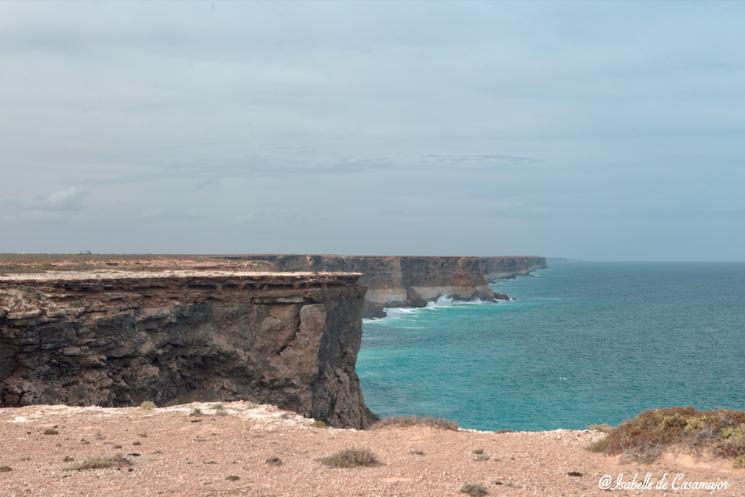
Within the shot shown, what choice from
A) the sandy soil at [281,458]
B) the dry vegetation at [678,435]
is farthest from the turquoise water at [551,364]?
the dry vegetation at [678,435]

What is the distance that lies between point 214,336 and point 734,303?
122 metres

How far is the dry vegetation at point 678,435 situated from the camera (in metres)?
13.2

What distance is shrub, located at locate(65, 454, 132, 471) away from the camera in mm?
12539

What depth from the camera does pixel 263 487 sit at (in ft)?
36.9

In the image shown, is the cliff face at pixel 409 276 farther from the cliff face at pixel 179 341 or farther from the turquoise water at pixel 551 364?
the cliff face at pixel 179 341

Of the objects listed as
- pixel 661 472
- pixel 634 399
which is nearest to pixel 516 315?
pixel 634 399

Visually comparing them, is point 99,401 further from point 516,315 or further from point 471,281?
point 471,281

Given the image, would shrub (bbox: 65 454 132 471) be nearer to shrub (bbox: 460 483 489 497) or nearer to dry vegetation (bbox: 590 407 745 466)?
shrub (bbox: 460 483 489 497)

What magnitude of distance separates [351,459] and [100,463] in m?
4.91

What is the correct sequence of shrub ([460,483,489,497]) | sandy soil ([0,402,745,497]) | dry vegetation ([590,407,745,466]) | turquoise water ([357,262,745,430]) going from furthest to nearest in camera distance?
turquoise water ([357,262,745,430]) < dry vegetation ([590,407,745,466]) < sandy soil ([0,402,745,497]) < shrub ([460,483,489,497])

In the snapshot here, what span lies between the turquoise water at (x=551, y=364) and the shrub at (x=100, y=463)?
28901 millimetres

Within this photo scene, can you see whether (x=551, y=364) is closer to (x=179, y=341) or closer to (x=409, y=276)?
(x=179, y=341)

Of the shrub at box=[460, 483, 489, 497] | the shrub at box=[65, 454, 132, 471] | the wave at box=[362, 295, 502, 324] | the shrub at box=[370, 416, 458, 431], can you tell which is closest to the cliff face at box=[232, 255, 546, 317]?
the wave at box=[362, 295, 502, 324]

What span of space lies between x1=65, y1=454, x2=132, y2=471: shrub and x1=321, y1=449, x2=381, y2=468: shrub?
400cm
